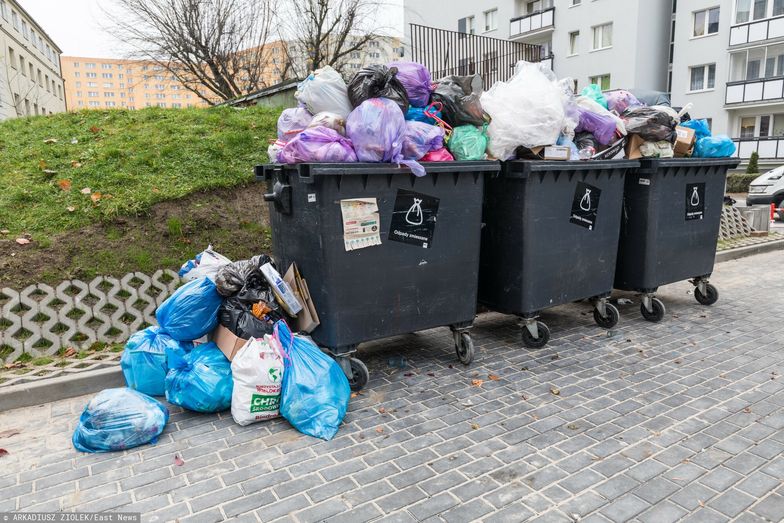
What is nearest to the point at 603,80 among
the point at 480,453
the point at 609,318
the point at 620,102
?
the point at 620,102

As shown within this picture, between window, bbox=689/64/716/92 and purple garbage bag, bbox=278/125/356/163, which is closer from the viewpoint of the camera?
purple garbage bag, bbox=278/125/356/163

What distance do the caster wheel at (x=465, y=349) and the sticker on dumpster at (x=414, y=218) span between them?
2.57ft

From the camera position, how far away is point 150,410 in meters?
3.01

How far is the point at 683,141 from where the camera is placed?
5.14m

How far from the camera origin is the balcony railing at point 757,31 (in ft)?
74.6

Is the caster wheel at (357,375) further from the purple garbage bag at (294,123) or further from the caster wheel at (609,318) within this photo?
the caster wheel at (609,318)

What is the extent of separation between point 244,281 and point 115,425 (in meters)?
1.13

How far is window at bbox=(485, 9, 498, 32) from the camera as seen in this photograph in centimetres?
3197

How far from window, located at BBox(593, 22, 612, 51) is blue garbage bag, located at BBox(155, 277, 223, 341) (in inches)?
1095

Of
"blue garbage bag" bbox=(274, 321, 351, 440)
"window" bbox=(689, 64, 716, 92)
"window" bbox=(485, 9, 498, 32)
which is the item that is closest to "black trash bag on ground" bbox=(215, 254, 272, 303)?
"blue garbage bag" bbox=(274, 321, 351, 440)

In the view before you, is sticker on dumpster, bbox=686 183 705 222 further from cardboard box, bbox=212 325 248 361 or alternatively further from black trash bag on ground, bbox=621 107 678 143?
cardboard box, bbox=212 325 248 361

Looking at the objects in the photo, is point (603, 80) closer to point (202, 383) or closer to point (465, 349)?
point (465, 349)

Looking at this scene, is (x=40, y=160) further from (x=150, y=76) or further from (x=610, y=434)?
(x=150, y=76)

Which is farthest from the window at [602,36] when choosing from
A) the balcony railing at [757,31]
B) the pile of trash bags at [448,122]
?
the pile of trash bags at [448,122]
